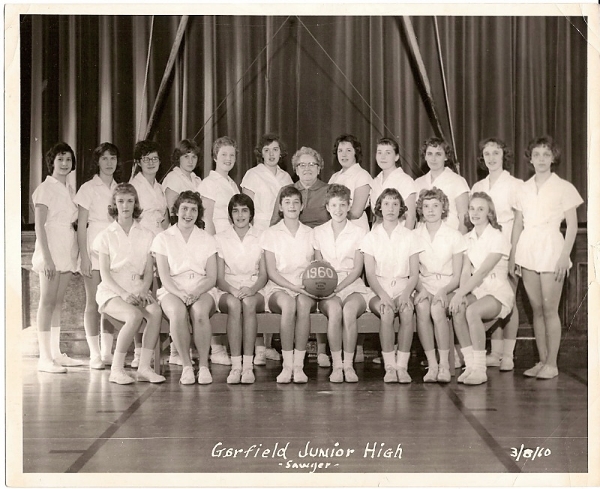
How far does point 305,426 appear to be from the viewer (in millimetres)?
4680

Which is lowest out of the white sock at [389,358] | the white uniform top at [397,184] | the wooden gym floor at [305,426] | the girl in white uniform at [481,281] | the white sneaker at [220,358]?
the wooden gym floor at [305,426]

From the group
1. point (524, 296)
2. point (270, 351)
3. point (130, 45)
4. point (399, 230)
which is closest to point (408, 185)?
point (399, 230)

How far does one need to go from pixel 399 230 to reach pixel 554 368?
1.25 m

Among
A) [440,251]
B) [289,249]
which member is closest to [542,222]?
[440,251]

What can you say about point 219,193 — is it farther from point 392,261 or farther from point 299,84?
point 392,261

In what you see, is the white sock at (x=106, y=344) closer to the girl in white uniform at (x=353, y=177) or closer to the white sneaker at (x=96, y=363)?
the white sneaker at (x=96, y=363)

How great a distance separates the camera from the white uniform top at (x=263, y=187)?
19.7 ft

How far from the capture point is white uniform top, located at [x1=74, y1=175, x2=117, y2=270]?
5.73m

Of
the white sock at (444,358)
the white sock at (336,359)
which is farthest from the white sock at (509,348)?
the white sock at (336,359)

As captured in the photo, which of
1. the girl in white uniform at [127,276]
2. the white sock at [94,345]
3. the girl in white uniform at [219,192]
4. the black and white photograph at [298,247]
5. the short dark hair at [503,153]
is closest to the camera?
the black and white photograph at [298,247]

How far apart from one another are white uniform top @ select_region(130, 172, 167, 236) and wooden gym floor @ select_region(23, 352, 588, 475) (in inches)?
44.4

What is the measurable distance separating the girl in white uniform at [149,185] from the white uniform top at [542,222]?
230cm

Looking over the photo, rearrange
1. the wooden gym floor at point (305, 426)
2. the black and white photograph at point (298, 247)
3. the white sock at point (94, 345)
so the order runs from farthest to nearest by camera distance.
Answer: the white sock at point (94, 345)
the black and white photograph at point (298, 247)
the wooden gym floor at point (305, 426)

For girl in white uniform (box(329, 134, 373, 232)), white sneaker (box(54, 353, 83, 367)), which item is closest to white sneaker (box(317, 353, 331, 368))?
girl in white uniform (box(329, 134, 373, 232))
